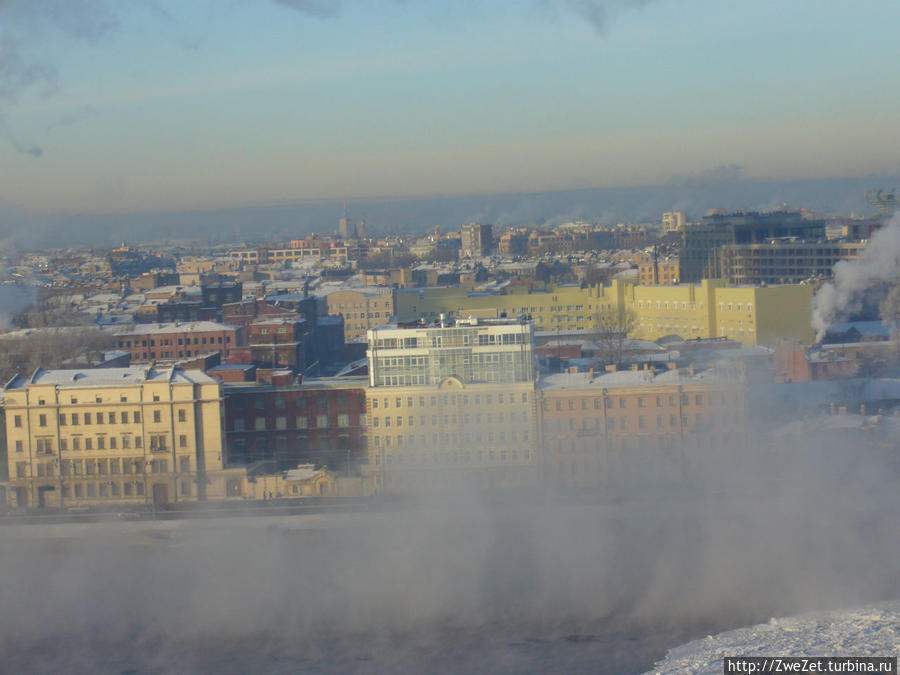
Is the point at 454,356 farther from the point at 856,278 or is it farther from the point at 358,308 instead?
the point at 358,308

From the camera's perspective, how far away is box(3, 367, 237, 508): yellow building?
1069cm

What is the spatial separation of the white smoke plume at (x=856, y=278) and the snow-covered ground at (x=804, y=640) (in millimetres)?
9312

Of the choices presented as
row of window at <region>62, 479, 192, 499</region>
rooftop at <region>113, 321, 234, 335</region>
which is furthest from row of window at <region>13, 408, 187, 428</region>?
rooftop at <region>113, 321, 234, 335</region>

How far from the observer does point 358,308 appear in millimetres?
21844

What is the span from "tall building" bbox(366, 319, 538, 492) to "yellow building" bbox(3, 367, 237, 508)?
131 cm

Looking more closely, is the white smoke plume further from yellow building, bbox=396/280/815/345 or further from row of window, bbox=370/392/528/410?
row of window, bbox=370/392/528/410

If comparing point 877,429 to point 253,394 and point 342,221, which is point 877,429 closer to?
point 253,394

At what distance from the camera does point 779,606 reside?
23.0 ft

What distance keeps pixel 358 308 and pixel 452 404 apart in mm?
11219

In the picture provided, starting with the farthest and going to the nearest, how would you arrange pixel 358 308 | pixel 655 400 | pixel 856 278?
pixel 358 308 < pixel 856 278 < pixel 655 400

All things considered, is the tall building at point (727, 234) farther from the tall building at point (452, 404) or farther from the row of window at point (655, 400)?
the tall building at point (452, 404)

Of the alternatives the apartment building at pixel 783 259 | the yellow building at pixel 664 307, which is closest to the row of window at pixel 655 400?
the yellow building at pixel 664 307

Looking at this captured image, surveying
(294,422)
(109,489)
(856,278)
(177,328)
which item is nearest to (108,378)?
(109,489)

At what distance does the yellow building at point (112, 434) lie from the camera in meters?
10.7
